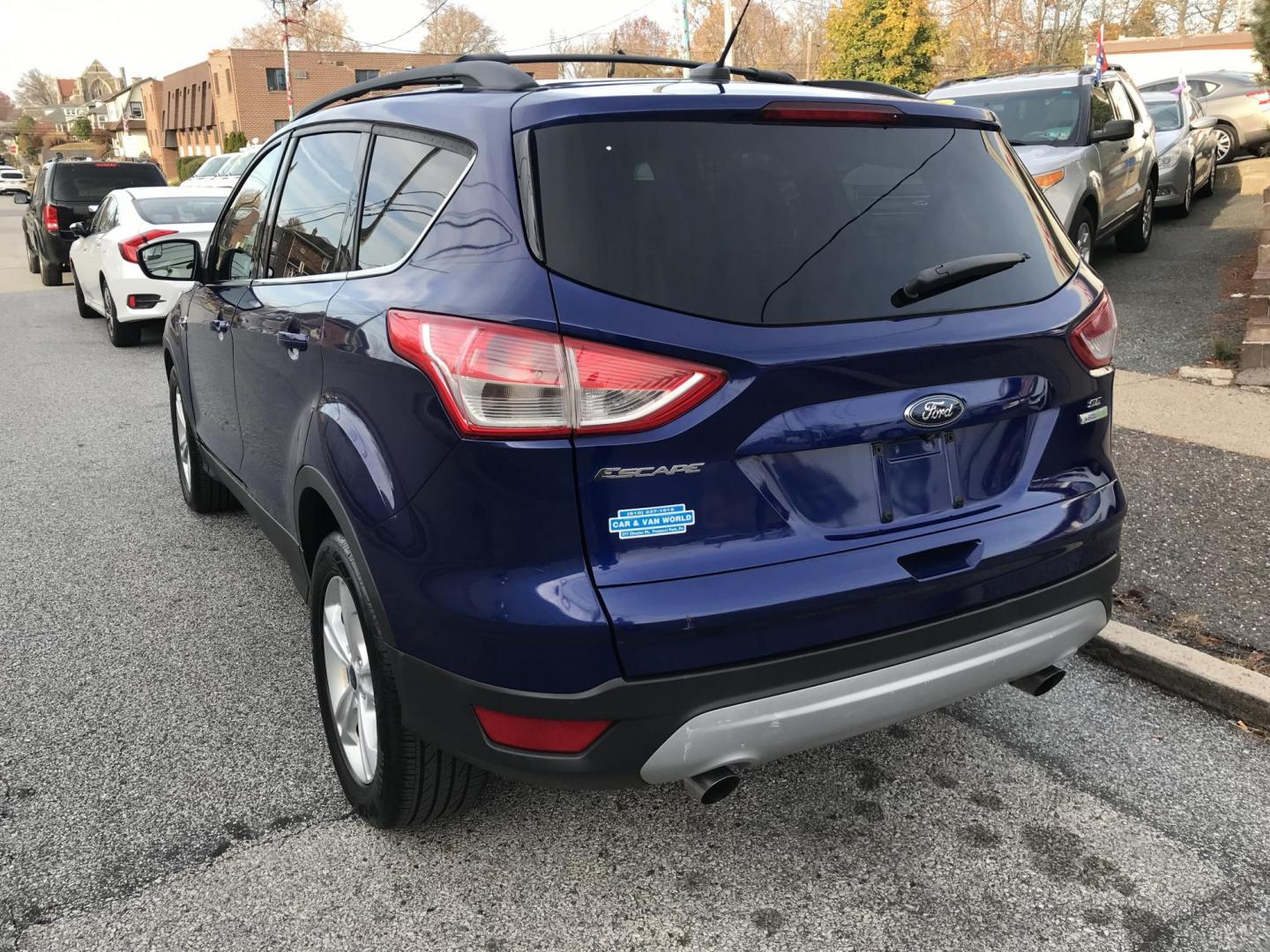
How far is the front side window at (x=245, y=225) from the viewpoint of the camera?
13.0ft

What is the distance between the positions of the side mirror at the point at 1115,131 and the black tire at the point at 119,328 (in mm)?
9360

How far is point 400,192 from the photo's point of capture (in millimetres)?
2793

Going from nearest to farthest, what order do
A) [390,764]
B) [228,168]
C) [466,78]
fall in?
[390,764]
[466,78]
[228,168]

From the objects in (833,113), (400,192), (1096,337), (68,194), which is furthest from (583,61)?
(68,194)

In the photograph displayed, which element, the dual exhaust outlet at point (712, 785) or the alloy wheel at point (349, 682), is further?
the alloy wheel at point (349, 682)

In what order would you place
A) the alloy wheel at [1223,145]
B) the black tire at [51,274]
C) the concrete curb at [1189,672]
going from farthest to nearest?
the alloy wheel at [1223,145] < the black tire at [51,274] < the concrete curb at [1189,672]

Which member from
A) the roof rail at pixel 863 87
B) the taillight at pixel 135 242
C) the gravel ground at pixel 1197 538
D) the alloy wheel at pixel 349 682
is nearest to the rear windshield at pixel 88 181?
the taillight at pixel 135 242

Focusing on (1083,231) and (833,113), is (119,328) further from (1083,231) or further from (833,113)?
(833,113)

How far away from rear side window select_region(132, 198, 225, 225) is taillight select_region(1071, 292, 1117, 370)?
1024cm

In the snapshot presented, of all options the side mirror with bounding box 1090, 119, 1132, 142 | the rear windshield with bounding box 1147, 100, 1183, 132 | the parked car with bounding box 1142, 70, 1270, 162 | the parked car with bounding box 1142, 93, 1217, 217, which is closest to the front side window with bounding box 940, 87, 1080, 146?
the side mirror with bounding box 1090, 119, 1132, 142

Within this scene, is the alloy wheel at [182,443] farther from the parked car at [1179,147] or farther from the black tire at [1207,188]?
the black tire at [1207,188]

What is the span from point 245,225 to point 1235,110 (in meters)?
20.5

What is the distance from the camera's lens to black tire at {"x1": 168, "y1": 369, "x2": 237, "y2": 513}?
536 cm

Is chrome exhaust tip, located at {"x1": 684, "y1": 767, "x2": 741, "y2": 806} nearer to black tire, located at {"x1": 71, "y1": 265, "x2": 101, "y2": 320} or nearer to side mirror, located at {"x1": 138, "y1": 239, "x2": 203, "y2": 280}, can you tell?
side mirror, located at {"x1": 138, "y1": 239, "x2": 203, "y2": 280}
